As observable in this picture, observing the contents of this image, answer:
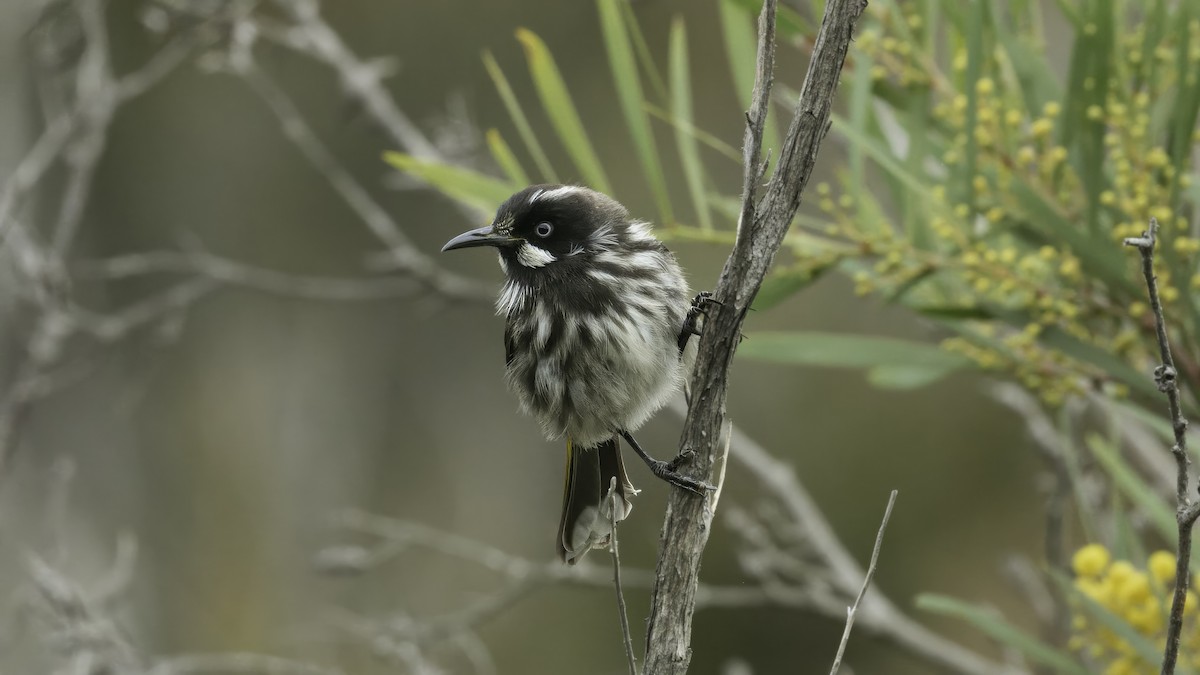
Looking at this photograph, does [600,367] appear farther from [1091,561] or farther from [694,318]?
[1091,561]

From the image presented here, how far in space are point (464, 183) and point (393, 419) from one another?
17.2ft

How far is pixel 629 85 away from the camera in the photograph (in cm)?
276

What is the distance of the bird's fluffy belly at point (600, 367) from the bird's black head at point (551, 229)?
15 cm

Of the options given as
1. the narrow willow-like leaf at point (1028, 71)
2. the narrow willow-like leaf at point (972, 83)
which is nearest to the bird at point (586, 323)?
the narrow willow-like leaf at point (972, 83)

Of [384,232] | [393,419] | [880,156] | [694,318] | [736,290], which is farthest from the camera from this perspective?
[393,419]

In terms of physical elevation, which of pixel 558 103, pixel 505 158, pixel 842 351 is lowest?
pixel 842 351

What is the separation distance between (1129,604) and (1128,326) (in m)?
0.56

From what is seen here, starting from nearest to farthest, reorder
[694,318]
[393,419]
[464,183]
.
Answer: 1. [464,183]
2. [694,318]
3. [393,419]

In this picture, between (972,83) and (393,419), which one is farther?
(393,419)

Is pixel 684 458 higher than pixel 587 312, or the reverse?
pixel 587 312

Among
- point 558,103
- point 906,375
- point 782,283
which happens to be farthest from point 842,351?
point 558,103

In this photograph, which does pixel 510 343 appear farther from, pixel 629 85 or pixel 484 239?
pixel 629 85

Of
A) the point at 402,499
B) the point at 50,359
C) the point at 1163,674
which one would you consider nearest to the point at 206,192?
the point at 402,499

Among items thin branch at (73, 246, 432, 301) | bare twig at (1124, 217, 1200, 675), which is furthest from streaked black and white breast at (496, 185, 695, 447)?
bare twig at (1124, 217, 1200, 675)
